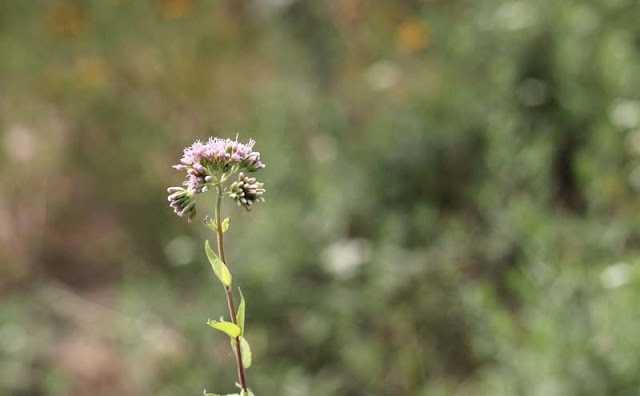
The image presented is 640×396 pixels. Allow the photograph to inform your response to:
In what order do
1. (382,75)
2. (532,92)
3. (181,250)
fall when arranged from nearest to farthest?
(181,250) → (532,92) → (382,75)

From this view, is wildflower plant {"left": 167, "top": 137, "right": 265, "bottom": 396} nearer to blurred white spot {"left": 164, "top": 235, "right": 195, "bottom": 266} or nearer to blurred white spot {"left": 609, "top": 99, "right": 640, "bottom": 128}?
blurred white spot {"left": 164, "top": 235, "right": 195, "bottom": 266}

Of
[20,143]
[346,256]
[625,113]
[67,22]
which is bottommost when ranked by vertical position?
[346,256]

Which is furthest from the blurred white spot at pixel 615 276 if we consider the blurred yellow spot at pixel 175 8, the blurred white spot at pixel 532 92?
the blurred yellow spot at pixel 175 8

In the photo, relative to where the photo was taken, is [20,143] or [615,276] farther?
[20,143]

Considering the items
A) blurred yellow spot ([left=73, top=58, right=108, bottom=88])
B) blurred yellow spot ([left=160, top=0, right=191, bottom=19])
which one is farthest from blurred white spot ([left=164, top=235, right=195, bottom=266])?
blurred yellow spot ([left=160, top=0, right=191, bottom=19])

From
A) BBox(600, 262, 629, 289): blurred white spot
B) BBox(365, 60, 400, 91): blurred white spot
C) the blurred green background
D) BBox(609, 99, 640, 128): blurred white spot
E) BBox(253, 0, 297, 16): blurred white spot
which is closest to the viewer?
BBox(600, 262, 629, 289): blurred white spot

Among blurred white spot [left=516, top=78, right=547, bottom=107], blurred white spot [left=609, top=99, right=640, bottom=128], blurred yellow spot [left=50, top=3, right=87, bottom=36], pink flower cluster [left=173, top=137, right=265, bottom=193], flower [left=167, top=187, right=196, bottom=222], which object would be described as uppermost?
blurred yellow spot [left=50, top=3, right=87, bottom=36]

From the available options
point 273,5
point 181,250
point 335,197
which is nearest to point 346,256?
point 335,197

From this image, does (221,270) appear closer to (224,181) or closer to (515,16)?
(224,181)
